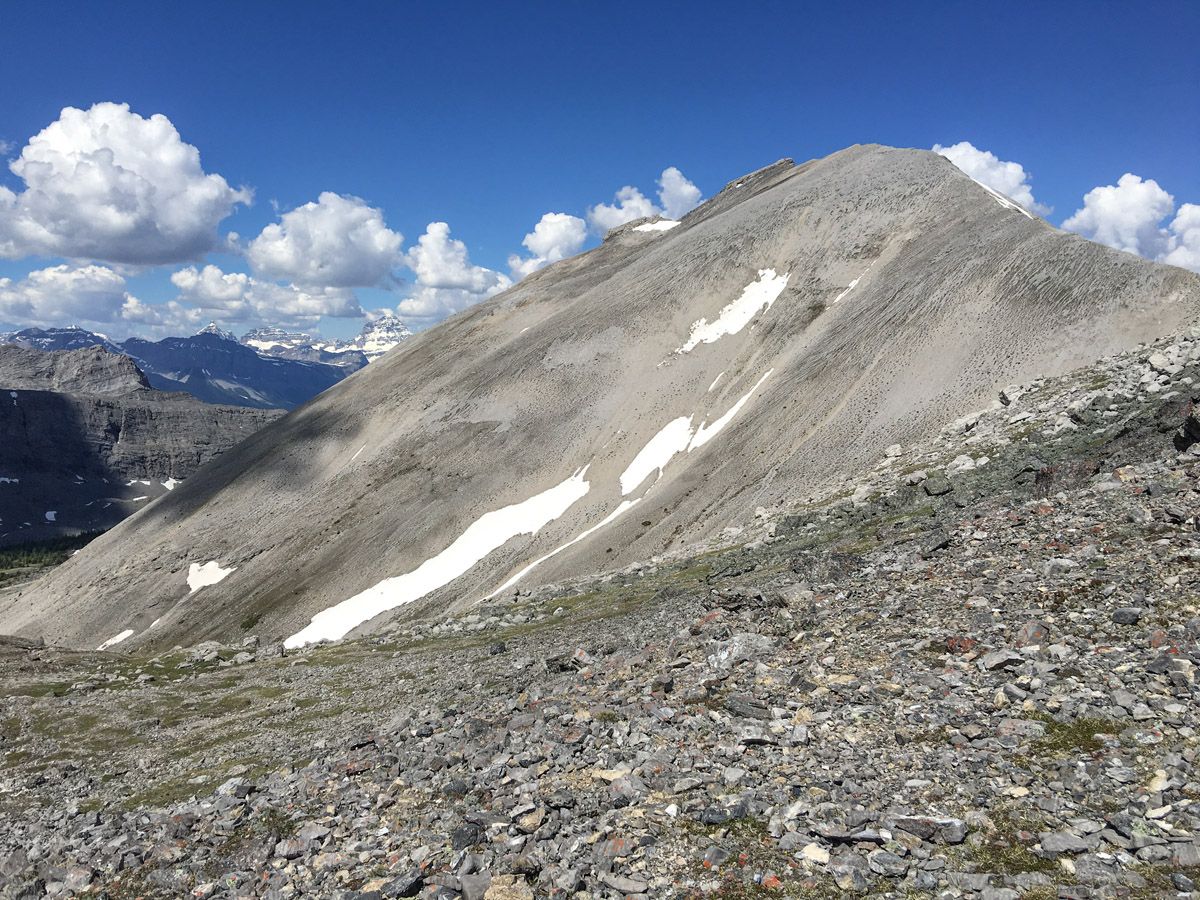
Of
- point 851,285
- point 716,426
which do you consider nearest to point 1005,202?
point 851,285

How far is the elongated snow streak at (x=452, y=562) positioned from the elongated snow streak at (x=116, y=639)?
108 feet

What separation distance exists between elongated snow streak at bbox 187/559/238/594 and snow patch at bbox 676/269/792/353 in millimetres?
71585

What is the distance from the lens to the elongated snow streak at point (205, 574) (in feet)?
312

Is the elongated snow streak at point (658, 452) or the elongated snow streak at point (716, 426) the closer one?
the elongated snow streak at point (716, 426)

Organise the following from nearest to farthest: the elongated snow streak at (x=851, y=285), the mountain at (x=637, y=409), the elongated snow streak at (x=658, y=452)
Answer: the mountain at (x=637, y=409)
the elongated snow streak at (x=658, y=452)
the elongated snow streak at (x=851, y=285)

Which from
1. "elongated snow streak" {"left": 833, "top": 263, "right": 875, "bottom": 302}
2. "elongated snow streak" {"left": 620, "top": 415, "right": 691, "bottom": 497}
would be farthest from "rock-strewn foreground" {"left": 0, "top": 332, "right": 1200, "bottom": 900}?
"elongated snow streak" {"left": 833, "top": 263, "right": 875, "bottom": 302}

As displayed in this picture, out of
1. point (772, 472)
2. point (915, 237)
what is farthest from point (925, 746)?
point (915, 237)

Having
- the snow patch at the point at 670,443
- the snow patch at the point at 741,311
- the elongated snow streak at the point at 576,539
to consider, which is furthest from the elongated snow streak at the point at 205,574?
the snow patch at the point at 741,311

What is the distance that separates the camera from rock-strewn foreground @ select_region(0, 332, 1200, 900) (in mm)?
10234

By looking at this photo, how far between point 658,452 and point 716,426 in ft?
24.9

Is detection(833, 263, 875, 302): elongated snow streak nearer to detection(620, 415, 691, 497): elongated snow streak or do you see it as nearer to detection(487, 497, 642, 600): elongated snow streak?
detection(620, 415, 691, 497): elongated snow streak

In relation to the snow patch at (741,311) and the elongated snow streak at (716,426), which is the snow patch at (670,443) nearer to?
the elongated snow streak at (716,426)

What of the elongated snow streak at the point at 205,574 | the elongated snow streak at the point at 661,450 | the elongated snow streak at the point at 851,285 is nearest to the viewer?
the elongated snow streak at the point at 661,450

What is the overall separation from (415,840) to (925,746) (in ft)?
31.9
